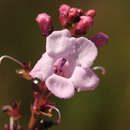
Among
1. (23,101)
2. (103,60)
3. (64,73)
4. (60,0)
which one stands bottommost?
(23,101)

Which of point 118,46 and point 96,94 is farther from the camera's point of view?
point 118,46

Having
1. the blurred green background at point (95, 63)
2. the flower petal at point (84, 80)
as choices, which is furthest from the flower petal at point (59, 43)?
the blurred green background at point (95, 63)

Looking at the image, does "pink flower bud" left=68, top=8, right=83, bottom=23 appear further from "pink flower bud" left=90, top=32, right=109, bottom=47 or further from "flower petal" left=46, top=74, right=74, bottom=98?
"flower petal" left=46, top=74, right=74, bottom=98

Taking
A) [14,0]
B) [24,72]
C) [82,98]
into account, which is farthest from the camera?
[14,0]

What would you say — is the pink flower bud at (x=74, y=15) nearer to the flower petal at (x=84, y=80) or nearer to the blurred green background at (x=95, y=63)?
the flower petal at (x=84, y=80)

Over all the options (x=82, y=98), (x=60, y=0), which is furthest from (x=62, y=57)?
(x=60, y=0)

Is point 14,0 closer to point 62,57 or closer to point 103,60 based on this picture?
point 103,60
